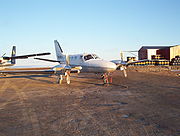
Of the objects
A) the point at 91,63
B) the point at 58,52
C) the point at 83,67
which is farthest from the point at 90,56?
the point at 58,52

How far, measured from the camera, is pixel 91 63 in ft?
51.0

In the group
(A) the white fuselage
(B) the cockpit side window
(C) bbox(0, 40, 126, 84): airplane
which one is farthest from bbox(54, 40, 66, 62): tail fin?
(B) the cockpit side window

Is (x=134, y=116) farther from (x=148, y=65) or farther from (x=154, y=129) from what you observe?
(x=148, y=65)

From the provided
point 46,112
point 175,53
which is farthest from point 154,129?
point 175,53

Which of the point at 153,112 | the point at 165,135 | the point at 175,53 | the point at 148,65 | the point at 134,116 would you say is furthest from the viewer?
the point at 175,53

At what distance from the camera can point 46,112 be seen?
21.1ft

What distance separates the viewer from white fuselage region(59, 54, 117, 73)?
13938 mm

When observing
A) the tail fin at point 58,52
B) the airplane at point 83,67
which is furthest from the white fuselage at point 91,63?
the tail fin at point 58,52

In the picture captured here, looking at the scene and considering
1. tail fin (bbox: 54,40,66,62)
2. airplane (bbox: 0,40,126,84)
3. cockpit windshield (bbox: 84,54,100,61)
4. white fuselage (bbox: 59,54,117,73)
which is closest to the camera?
white fuselage (bbox: 59,54,117,73)

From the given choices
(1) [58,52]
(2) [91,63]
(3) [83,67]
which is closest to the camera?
Answer: (2) [91,63]

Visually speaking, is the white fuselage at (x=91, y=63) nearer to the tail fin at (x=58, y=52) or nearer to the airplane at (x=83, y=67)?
the airplane at (x=83, y=67)

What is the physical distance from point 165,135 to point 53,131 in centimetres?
330

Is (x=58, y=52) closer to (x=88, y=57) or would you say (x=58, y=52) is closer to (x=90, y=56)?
(x=88, y=57)

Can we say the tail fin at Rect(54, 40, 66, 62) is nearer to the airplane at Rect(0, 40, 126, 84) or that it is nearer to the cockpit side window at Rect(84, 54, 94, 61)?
the airplane at Rect(0, 40, 126, 84)
